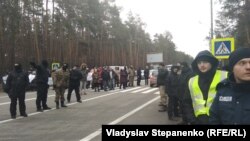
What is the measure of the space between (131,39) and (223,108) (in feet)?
353

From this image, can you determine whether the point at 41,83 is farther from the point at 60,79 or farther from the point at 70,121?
the point at 70,121

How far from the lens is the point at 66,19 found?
5659cm

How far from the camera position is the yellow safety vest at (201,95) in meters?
5.12

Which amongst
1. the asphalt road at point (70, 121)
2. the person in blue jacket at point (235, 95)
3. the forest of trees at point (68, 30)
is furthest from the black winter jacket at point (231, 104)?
the forest of trees at point (68, 30)

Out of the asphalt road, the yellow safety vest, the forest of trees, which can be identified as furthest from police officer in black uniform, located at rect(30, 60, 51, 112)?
the forest of trees

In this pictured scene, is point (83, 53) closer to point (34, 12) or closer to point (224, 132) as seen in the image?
point (34, 12)

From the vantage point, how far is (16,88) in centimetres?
1449

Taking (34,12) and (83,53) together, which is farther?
(83,53)

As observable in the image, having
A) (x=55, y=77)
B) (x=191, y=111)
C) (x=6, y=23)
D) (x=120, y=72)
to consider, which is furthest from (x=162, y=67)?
(x=6, y=23)

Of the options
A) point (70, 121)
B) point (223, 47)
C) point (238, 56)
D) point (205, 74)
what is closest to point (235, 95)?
point (238, 56)

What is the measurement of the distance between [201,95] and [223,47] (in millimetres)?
10929

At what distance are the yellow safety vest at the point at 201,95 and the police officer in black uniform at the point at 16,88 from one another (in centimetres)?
988

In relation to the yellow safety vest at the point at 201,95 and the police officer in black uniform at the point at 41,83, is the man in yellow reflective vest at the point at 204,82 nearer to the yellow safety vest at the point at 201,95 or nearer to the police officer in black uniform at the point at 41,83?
the yellow safety vest at the point at 201,95

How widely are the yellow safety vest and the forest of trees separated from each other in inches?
1374
